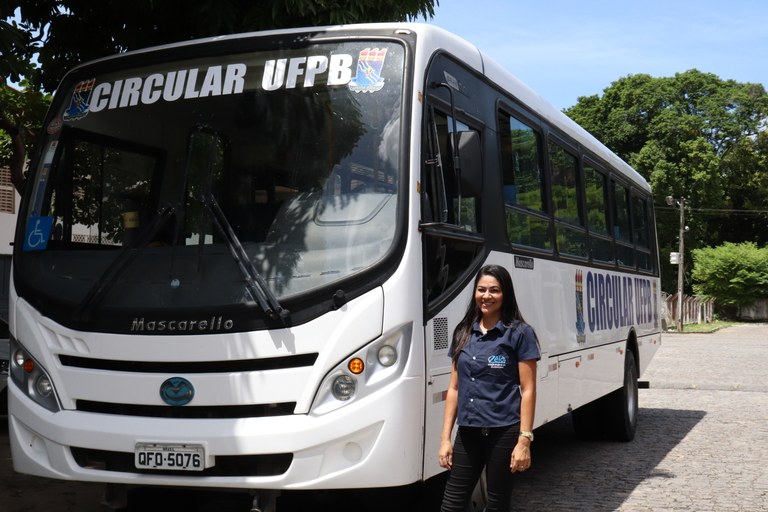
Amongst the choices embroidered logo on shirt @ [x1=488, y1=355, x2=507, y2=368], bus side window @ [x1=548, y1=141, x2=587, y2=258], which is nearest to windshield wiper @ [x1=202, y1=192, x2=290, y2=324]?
embroidered logo on shirt @ [x1=488, y1=355, x2=507, y2=368]

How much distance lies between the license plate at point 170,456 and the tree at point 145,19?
420 cm

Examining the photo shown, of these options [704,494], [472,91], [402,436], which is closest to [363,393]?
[402,436]

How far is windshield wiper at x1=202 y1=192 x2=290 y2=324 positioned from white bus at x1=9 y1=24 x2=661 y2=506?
1cm

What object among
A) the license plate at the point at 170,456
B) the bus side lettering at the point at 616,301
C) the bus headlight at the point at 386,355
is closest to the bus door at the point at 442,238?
the bus headlight at the point at 386,355

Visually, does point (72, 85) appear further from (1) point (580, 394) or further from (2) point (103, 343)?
(1) point (580, 394)

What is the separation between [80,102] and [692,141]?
60.0 metres

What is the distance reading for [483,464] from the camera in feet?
17.7

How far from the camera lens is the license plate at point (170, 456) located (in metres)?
5.57

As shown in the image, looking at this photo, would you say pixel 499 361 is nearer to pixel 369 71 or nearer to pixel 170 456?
pixel 170 456

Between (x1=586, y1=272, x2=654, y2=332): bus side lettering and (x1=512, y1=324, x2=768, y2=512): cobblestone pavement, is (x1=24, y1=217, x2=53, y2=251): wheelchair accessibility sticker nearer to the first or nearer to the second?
(x1=512, y1=324, x2=768, y2=512): cobblestone pavement

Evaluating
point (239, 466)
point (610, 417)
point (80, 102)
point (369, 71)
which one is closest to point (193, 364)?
point (239, 466)

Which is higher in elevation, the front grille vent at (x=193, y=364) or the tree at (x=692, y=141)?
the tree at (x=692, y=141)

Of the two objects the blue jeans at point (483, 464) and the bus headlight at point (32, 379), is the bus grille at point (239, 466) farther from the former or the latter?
the blue jeans at point (483, 464)

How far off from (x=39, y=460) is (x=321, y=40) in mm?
2911
